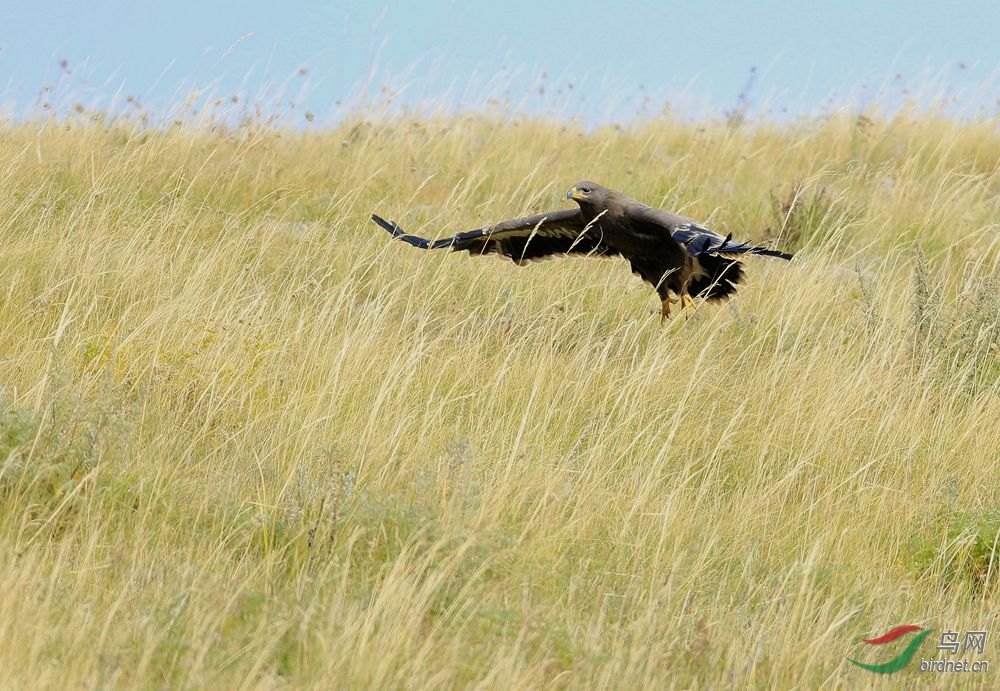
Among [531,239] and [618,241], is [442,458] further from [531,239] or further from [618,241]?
[531,239]

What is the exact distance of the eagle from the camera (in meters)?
6.12

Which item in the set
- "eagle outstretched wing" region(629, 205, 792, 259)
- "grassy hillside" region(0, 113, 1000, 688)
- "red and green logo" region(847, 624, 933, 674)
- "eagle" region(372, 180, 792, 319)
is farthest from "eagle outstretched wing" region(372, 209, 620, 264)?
"red and green logo" region(847, 624, 933, 674)

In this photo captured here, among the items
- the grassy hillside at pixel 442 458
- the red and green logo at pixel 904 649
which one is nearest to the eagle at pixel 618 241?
the grassy hillside at pixel 442 458

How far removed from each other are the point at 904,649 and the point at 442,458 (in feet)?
5.31

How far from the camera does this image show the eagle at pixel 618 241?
20.1ft

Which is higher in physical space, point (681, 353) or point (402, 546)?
point (681, 353)

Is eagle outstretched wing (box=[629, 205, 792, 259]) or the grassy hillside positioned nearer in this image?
the grassy hillside

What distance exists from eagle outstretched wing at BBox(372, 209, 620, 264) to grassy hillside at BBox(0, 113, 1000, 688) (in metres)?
0.15

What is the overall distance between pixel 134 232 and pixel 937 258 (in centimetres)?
562

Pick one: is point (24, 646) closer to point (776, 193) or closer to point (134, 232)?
point (134, 232)

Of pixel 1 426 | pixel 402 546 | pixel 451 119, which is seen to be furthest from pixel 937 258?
pixel 1 426

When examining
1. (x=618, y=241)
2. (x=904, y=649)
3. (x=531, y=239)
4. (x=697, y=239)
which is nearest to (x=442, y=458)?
(x=904, y=649)

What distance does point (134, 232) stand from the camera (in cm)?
632

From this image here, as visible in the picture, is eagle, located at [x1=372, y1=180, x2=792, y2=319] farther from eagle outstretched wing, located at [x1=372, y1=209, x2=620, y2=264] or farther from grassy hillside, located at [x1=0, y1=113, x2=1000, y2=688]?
grassy hillside, located at [x1=0, y1=113, x2=1000, y2=688]
